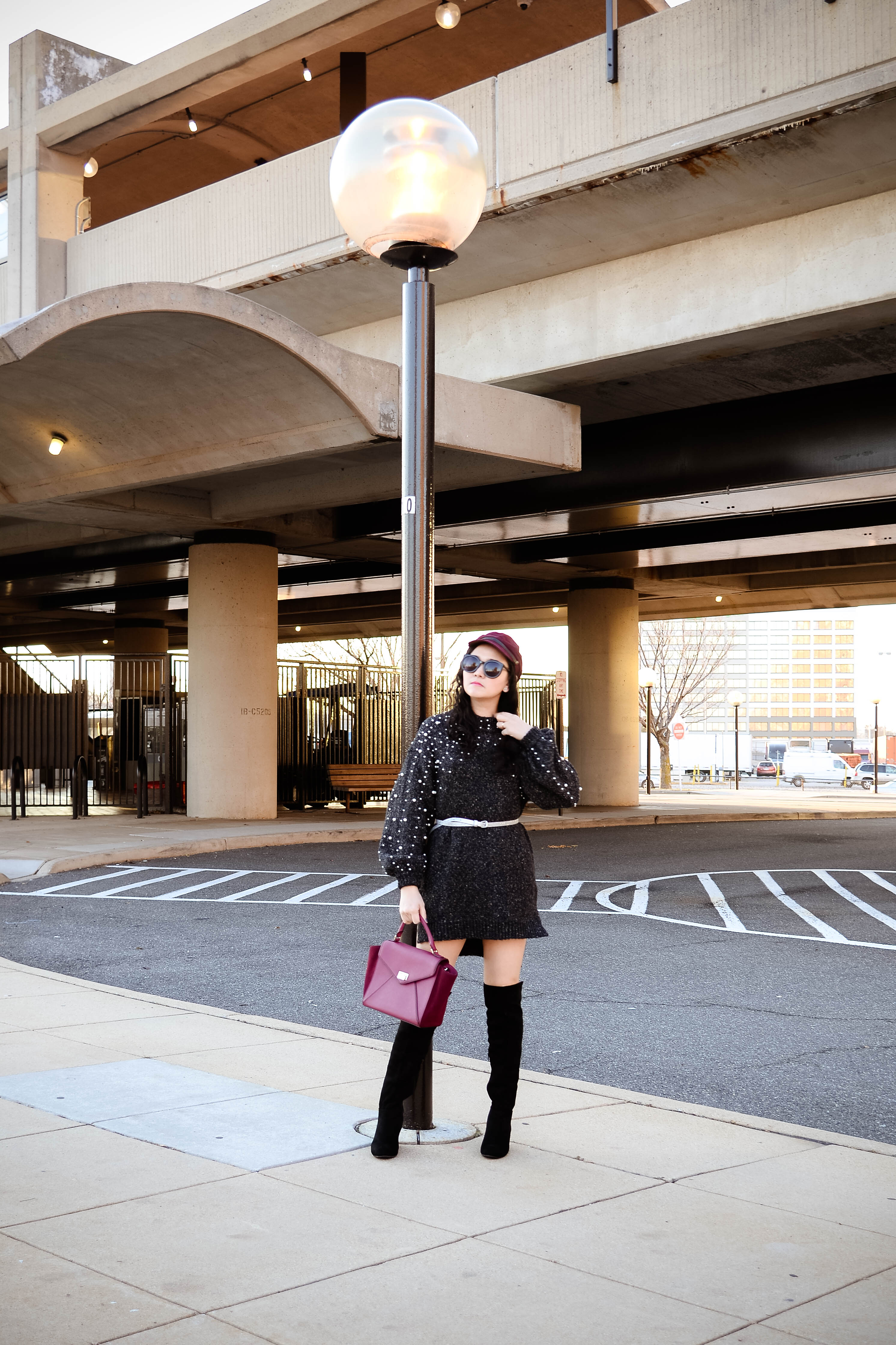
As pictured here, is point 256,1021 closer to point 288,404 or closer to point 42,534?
point 288,404

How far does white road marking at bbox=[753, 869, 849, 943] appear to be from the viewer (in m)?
11.0

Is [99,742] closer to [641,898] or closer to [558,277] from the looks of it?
[558,277]

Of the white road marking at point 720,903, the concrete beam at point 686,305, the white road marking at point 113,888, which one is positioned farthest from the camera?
the concrete beam at point 686,305

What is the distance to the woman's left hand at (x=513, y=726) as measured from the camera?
187 inches

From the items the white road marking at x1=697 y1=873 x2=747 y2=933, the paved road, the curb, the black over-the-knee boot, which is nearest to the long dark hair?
the black over-the-knee boot

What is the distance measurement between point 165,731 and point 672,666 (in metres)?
46.0

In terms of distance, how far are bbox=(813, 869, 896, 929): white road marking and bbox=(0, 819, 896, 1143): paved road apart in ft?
0.18

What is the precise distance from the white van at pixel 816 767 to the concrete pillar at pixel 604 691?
40384 mm

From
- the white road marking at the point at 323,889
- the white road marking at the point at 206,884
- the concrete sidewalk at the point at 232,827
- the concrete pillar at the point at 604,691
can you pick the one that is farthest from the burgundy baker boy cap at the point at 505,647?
the concrete pillar at the point at 604,691

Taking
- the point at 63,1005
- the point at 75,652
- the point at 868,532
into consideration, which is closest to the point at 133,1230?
the point at 63,1005

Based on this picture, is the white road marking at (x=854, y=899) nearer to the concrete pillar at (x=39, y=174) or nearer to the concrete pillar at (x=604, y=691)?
the concrete pillar at (x=604, y=691)

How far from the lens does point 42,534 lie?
26.4 meters

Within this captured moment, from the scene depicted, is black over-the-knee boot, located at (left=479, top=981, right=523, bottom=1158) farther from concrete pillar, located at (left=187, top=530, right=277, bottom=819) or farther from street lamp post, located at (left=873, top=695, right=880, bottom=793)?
street lamp post, located at (left=873, top=695, right=880, bottom=793)

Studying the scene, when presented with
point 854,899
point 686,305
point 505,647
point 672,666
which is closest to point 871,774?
point 672,666
